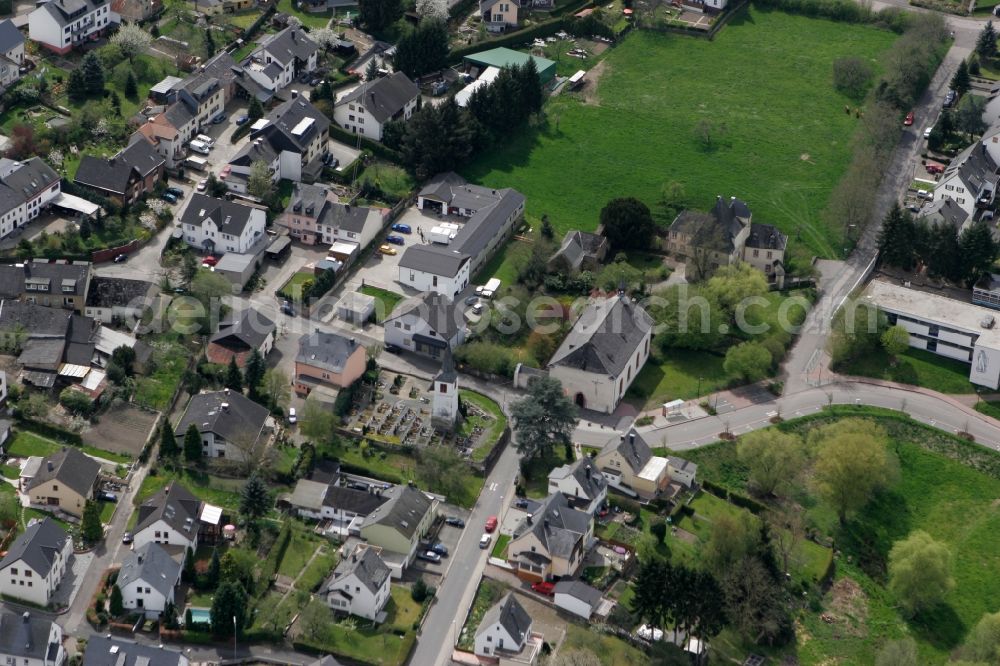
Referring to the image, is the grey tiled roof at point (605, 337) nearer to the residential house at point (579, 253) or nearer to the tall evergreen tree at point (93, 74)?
the residential house at point (579, 253)

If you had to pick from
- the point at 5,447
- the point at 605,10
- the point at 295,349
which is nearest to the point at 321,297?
the point at 295,349

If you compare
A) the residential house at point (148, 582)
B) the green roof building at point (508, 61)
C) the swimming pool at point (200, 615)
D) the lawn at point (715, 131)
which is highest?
the residential house at point (148, 582)

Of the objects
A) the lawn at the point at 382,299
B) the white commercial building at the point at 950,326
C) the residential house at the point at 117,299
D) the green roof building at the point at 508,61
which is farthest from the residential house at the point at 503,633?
the green roof building at the point at 508,61

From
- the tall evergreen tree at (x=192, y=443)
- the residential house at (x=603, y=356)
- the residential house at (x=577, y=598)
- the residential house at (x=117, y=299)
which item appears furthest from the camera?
the residential house at (x=117, y=299)

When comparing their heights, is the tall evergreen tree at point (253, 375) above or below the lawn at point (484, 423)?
above

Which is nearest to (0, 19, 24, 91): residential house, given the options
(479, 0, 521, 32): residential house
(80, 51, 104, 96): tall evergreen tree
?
(80, 51, 104, 96): tall evergreen tree

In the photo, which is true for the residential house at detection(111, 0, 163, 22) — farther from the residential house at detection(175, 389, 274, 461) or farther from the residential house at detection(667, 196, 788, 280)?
the residential house at detection(667, 196, 788, 280)

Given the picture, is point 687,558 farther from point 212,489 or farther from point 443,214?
point 443,214

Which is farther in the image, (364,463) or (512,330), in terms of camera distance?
(512,330)
